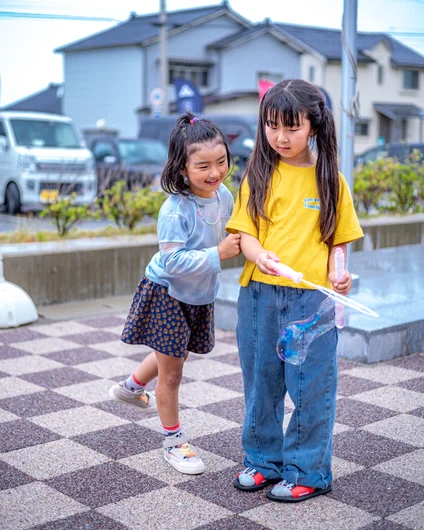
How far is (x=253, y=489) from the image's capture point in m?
2.95

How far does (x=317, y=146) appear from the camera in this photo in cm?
287

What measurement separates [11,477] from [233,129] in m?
14.5

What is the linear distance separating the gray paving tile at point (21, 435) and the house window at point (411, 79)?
40322 mm

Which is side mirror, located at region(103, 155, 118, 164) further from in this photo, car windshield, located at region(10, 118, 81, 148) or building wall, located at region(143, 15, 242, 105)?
building wall, located at region(143, 15, 242, 105)

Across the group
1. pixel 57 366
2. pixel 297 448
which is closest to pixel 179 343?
pixel 297 448

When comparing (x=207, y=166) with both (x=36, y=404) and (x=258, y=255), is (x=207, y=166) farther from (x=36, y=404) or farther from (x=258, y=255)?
(x=36, y=404)

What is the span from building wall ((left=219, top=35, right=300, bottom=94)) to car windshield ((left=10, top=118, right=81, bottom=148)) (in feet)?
74.7

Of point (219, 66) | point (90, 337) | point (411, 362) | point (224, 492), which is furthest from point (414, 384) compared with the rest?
point (219, 66)

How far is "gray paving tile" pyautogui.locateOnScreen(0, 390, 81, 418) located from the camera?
12.7 ft

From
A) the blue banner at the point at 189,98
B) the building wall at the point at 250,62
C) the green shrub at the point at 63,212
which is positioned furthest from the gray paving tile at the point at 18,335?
the building wall at the point at 250,62

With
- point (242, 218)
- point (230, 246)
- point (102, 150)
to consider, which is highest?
point (102, 150)

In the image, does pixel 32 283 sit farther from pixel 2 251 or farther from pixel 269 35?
pixel 269 35

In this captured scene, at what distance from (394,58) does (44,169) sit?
3070 cm

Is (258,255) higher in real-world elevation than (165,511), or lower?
higher
